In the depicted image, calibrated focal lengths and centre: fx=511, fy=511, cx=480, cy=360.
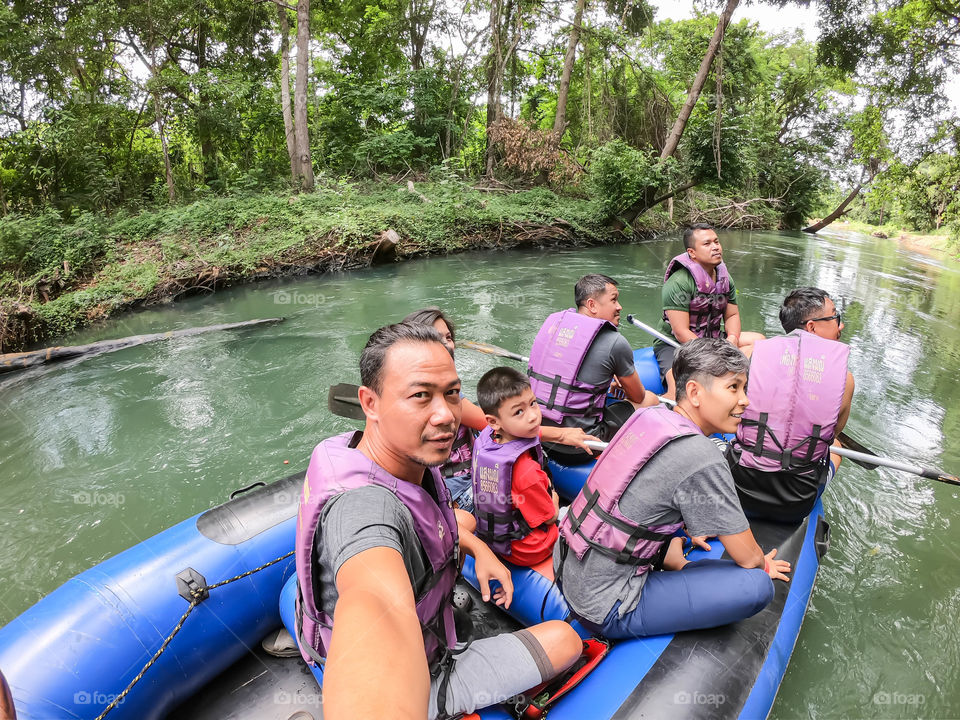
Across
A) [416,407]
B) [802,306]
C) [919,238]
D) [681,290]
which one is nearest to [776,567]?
[802,306]

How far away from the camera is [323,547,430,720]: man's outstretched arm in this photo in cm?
81

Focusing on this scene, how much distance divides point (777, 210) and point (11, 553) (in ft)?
87.8

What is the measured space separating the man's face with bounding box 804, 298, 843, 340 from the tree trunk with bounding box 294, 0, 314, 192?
1217 cm

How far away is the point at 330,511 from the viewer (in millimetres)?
1154

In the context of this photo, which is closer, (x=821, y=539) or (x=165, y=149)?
(x=821, y=539)

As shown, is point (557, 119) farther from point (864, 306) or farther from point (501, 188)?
point (864, 306)

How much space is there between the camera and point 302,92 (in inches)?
473

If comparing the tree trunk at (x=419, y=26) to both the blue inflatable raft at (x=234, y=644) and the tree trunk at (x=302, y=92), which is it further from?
the blue inflatable raft at (x=234, y=644)

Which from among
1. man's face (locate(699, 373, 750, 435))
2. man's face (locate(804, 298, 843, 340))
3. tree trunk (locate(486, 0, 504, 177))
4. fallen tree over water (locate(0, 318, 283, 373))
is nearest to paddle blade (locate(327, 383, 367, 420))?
man's face (locate(699, 373, 750, 435))

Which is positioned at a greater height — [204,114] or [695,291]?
[204,114]

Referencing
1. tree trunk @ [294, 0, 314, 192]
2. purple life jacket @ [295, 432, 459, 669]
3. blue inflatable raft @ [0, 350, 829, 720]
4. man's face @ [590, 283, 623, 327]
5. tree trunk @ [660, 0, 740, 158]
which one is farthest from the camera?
tree trunk @ [294, 0, 314, 192]

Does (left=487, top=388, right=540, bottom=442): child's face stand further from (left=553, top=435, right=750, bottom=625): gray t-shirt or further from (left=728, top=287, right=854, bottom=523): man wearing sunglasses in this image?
(left=728, top=287, right=854, bottom=523): man wearing sunglasses

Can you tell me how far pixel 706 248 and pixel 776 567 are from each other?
2.83m

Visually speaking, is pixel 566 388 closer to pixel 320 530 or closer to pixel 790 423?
pixel 790 423
